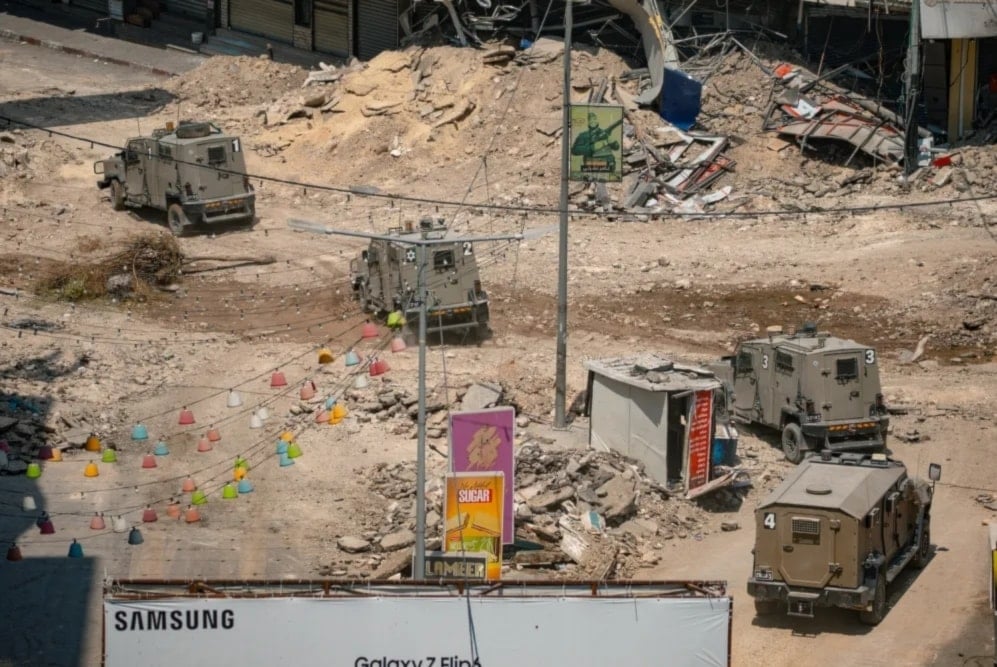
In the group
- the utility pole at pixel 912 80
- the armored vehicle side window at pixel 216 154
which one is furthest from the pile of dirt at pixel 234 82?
the utility pole at pixel 912 80

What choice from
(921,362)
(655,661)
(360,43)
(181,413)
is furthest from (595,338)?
(360,43)

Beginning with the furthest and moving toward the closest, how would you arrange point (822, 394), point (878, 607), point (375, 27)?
point (375, 27)
point (822, 394)
point (878, 607)

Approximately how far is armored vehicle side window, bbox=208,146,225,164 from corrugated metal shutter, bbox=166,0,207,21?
17.1m

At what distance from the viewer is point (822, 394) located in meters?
30.4

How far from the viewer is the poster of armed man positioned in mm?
31859

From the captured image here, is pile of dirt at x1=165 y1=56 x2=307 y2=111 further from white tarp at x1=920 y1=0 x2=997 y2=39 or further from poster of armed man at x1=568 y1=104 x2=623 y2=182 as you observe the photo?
poster of armed man at x1=568 y1=104 x2=623 y2=182

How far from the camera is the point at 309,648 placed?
20406mm

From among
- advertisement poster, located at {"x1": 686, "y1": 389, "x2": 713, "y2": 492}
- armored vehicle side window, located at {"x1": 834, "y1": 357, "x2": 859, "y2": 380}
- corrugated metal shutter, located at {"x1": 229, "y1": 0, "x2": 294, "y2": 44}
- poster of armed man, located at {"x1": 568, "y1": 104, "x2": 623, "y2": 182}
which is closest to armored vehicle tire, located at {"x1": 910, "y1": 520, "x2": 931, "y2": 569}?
advertisement poster, located at {"x1": 686, "y1": 389, "x2": 713, "y2": 492}

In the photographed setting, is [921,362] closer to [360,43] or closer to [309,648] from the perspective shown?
[309,648]

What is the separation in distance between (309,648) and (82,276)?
20.8 meters

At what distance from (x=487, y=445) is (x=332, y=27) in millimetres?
30755

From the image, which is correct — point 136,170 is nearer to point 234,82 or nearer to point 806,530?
point 234,82

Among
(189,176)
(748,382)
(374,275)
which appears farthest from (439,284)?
(189,176)

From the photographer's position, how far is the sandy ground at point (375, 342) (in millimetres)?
27141
